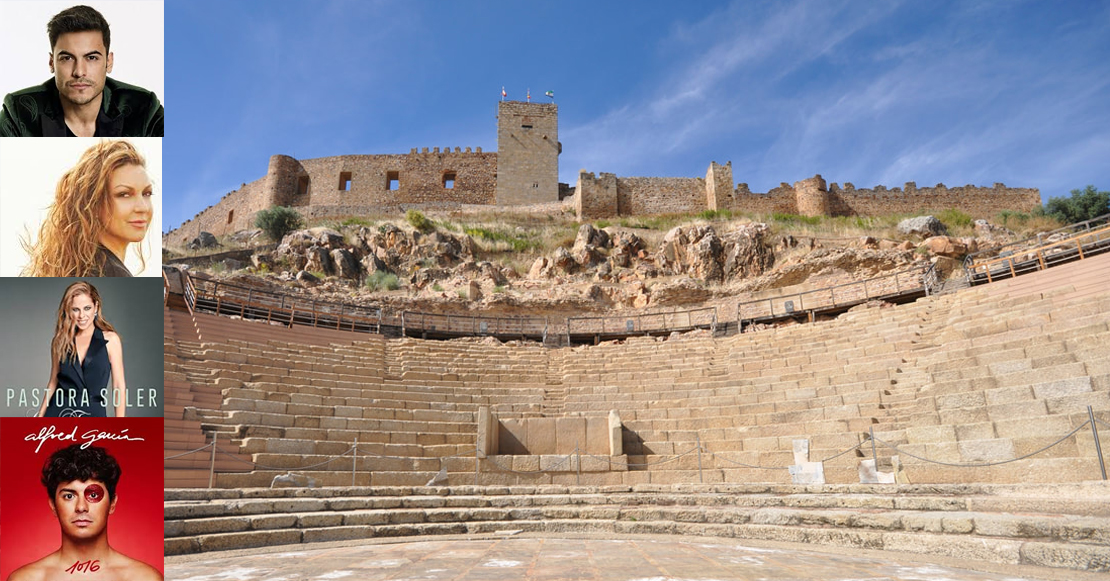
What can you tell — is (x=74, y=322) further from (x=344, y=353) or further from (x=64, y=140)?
(x=344, y=353)

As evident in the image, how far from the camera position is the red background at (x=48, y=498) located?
252 centimetres

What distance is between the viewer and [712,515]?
689 centimetres

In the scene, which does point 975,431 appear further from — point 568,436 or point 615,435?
point 568,436

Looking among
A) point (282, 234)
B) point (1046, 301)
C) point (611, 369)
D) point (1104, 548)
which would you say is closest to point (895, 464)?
point (1104, 548)

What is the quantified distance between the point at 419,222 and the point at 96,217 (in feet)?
97.8

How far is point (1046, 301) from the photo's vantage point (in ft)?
37.4

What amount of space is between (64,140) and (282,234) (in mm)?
32179

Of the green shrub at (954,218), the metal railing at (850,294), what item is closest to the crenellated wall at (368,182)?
the metal railing at (850,294)

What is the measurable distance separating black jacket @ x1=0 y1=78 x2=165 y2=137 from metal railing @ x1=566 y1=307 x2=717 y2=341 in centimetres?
1708

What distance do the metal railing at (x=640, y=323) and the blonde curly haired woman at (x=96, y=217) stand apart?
674 inches

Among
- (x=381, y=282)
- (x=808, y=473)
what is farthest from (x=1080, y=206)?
(x=381, y=282)

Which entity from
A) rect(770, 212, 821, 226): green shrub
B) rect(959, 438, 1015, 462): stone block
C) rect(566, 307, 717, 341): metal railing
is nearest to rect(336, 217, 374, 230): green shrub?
rect(566, 307, 717, 341): metal railing

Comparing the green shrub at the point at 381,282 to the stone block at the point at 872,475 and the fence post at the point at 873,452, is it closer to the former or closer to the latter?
the fence post at the point at 873,452

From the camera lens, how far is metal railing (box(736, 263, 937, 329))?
1839 centimetres
